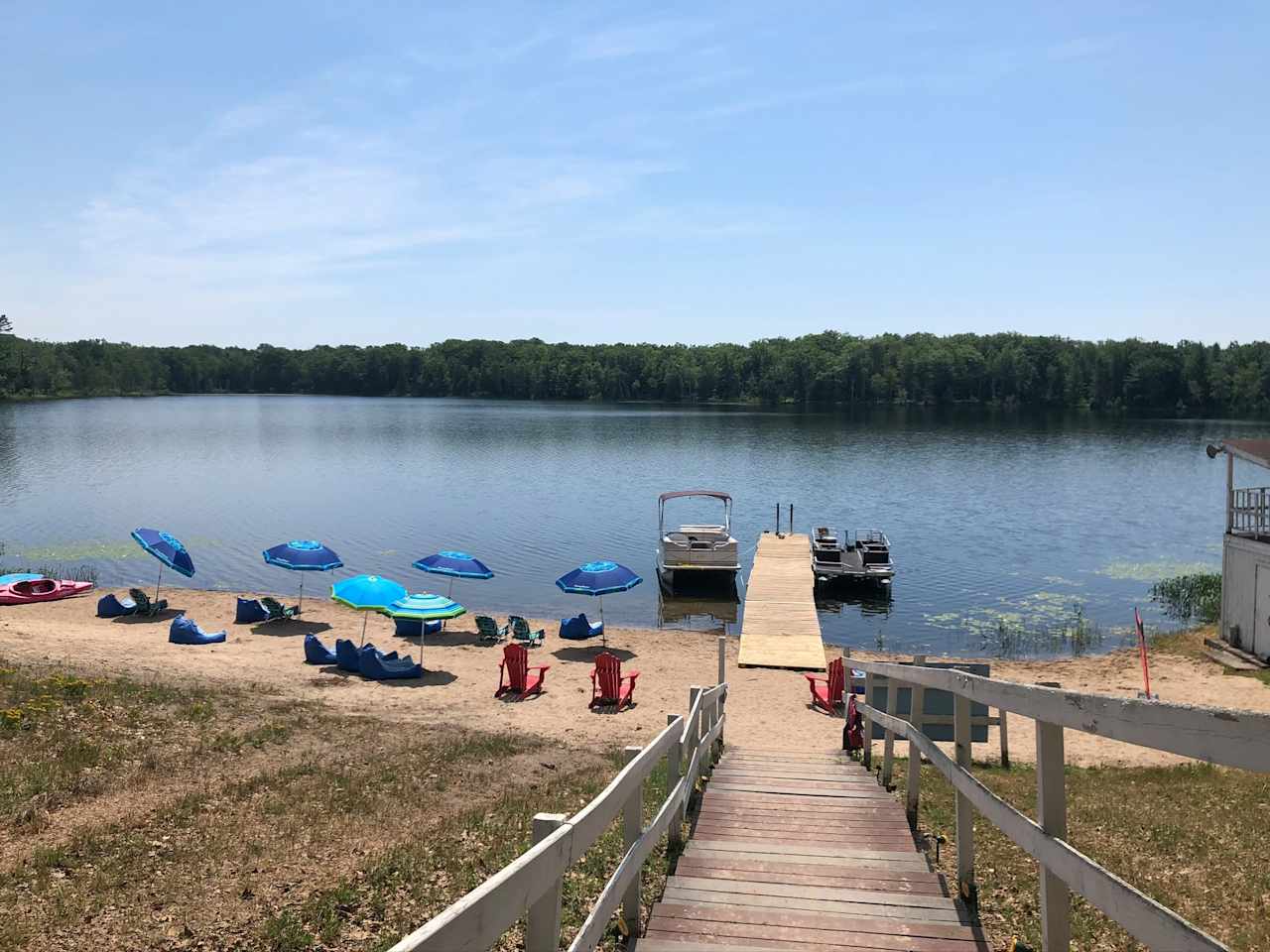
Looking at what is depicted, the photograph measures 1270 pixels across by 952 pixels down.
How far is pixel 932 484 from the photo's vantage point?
182 ft

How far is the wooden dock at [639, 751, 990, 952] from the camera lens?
401 cm

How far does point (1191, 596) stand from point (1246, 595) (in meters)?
8.20

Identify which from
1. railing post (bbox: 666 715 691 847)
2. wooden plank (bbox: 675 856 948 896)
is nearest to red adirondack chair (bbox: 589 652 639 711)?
railing post (bbox: 666 715 691 847)

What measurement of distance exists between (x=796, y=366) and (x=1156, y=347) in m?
55.2

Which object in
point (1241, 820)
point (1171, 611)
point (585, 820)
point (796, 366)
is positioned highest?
point (796, 366)

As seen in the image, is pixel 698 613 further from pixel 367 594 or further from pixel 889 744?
pixel 889 744

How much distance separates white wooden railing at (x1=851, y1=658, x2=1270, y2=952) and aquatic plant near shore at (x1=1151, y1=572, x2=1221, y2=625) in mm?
26703

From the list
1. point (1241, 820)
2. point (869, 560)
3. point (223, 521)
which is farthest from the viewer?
point (223, 521)

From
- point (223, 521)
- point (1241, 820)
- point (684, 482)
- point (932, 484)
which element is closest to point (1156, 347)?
point (932, 484)

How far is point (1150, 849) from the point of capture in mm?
6828

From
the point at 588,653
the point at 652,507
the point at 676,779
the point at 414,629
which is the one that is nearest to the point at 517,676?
the point at 588,653

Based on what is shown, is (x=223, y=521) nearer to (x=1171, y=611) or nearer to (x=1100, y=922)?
(x=1171, y=611)

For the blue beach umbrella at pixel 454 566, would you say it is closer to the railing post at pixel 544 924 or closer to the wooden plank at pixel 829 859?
the wooden plank at pixel 829 859

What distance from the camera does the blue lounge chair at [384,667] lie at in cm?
A: 1875
